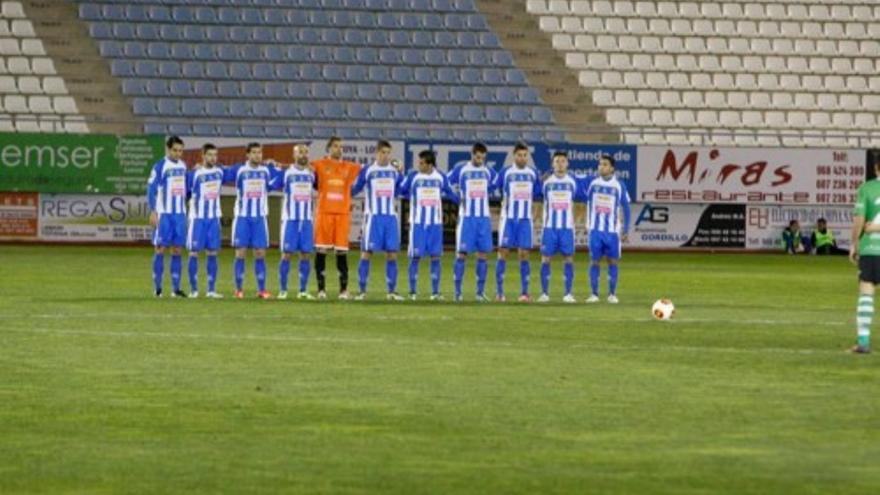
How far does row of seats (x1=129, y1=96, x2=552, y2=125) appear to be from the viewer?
48344 millimetres

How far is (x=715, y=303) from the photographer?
96.7ft

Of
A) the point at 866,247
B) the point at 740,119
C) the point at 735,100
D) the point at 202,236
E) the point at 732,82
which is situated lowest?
the point at 202,236

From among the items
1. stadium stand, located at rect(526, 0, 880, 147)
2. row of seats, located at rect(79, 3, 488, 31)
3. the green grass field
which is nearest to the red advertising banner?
row of seats, located at rect(79, 3, 488, 31)

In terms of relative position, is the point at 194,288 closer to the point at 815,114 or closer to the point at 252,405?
the point at 252,405

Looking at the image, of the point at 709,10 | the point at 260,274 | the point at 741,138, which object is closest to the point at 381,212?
the point at 260,274

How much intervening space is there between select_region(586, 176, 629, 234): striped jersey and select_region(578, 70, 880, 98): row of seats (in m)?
21.0

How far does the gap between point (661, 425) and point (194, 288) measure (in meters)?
16.6

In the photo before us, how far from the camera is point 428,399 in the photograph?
15555 millimetres

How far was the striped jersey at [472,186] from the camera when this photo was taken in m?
30.4

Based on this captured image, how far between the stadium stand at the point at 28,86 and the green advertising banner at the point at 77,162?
2.39ft

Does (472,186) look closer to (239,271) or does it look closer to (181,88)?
(239,271)

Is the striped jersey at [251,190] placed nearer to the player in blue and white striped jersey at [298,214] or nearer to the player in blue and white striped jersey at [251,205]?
the player in blue and white striped jersey at [251,205]

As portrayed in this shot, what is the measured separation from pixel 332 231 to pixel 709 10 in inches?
974

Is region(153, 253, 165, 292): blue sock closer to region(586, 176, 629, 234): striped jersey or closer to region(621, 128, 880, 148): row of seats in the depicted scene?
region(586, 176, 629, 234): striped jersey
